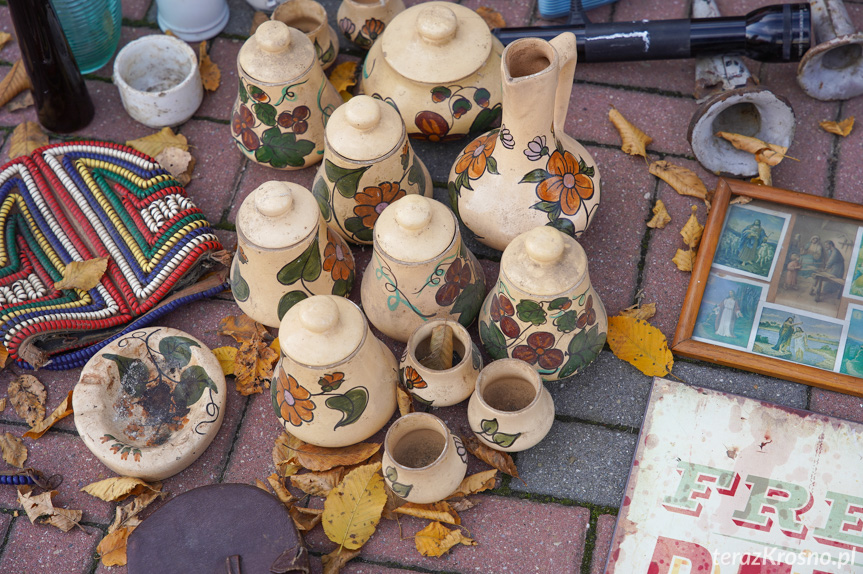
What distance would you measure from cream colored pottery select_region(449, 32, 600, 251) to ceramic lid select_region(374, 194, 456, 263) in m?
0.24

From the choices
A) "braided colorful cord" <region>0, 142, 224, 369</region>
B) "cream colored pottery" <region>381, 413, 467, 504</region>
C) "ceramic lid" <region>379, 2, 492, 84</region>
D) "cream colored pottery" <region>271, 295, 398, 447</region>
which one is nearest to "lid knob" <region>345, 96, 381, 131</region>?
"ceramic lid" <region>379, 2, 492, 84</region>

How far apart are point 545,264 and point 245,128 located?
3.24 ft

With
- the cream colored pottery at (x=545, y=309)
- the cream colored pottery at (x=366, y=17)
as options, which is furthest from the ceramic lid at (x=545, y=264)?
the cream colored pottery at (x=366, y=17)

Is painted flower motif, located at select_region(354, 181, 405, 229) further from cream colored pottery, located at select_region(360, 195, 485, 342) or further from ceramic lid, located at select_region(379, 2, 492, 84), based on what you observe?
ceramic lid, located at select_region(379, 2, 492, 84)

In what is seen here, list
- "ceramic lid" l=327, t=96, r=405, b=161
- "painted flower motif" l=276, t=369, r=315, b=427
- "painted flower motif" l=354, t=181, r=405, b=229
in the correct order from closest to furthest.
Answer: "painted flower motif" l=276, t=369, r=315, b=427
"ceramic lid" l=327, t=96, r=405, b=161
"painted flower motif" l=354, t=181, r=405, b=229

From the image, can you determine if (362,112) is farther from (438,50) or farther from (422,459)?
(422,459)

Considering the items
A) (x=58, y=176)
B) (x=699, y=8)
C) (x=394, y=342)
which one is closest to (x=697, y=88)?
(x=699, y=8)

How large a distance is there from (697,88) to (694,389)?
0.98 metres

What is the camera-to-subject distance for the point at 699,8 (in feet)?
8.42

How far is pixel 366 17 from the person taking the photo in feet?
8.02

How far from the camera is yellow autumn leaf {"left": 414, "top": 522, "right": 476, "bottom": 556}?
1.86 metres

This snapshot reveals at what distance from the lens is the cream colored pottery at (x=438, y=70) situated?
2.12 m

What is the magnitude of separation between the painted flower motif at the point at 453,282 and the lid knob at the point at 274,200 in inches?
15.5

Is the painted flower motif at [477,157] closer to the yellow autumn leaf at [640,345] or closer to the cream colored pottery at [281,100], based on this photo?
the cream colored pottery at [281,100]
